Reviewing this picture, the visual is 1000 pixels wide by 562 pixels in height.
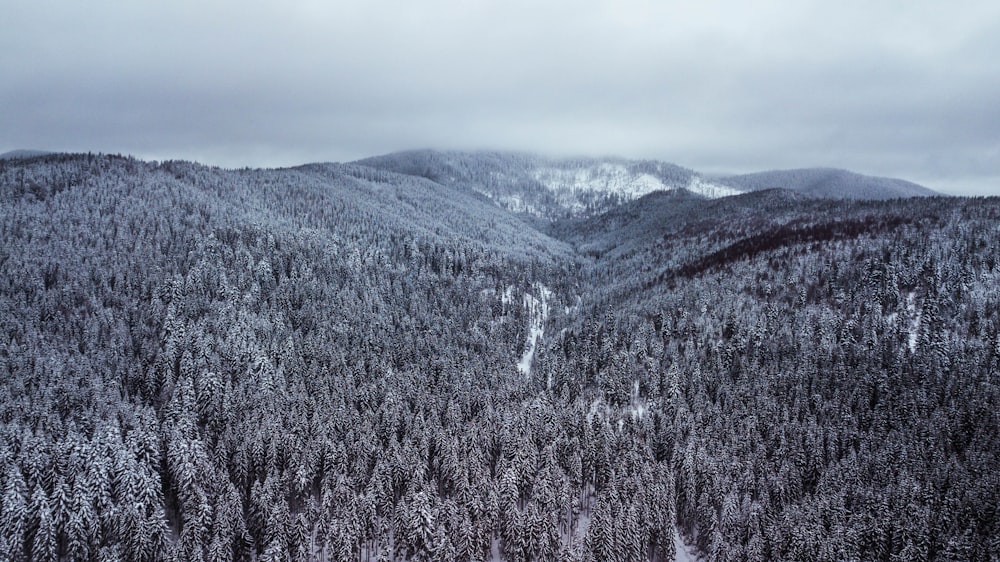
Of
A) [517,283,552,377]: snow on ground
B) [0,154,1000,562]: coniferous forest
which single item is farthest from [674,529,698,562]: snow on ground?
[517,283,552,377]: snow on ground

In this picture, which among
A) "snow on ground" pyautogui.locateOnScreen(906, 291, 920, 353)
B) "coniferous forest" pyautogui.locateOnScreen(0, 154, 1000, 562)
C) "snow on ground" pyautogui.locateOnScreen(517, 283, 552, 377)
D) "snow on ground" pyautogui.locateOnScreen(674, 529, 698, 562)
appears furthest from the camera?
"snow on ground" pyautogui.locateOnScreen(517, 283, 552, 377)

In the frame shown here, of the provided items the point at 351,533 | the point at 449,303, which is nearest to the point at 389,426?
the point at 351,533

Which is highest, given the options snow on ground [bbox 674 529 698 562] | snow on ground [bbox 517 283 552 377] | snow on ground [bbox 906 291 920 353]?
snow on ground [bbox 906 291 920 353]

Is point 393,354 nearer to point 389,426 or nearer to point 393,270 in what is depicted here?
point 389,426

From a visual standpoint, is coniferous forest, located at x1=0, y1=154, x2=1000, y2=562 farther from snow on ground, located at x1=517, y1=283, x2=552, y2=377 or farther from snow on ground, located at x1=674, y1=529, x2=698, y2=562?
snow on ground, located at x1=674, y1=529, x2=698, y2=562

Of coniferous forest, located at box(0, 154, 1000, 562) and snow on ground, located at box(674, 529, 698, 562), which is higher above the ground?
coniferous forest, located at box(0, 154, 1000, 562)

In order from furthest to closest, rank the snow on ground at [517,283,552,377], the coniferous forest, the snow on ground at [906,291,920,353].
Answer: the snow on ground at [517,283,552,377] → the snow on ground at [906,291,920,353] → the coniferous forest

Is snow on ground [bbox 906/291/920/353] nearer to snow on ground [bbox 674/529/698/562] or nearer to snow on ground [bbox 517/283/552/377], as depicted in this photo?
snow on ground [bbox 674/529/698/562]

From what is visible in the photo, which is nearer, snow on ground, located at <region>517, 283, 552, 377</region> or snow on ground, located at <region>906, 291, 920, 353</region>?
snow on ground, located at <region>906, 291, 920, 353</region>
